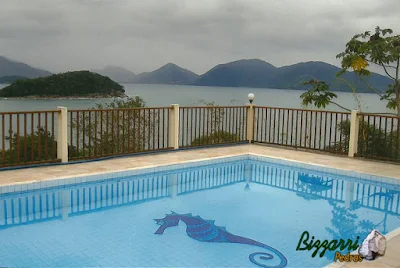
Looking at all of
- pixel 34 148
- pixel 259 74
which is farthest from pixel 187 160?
pixel 259 74

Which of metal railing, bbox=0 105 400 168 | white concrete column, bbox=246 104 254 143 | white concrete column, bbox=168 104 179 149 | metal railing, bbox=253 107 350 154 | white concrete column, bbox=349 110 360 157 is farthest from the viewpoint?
white concrete column, bbox=246 104 254 143

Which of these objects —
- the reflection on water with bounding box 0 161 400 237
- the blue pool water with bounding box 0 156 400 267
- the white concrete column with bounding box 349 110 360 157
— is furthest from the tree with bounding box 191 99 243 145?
the white concrete column with bounding box 349 110 360 157

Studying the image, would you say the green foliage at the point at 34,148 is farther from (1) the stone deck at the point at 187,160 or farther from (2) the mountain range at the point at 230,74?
(2) the mountain range at the point at 230,74

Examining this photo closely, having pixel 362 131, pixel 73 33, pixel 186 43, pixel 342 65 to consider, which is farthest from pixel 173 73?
pixel 362 131

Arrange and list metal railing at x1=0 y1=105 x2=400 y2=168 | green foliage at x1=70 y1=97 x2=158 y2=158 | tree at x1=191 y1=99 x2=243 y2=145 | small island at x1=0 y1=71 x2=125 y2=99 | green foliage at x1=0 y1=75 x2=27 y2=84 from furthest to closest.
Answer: green foliage at x1=0 y1=75 x2=27 y2=84, small island at x1=0 y1=71 x2=125 y2=99, tree at x1=191 y1=99 x2=243 y2=145, metal railing at x1=0 y1=105 x2=400 y2=168, green foliage at x1=70 y1=97 x2=158 y2=158

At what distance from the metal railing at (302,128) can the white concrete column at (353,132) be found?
0.86ft

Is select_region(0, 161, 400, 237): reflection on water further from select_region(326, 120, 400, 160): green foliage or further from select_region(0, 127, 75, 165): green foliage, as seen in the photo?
select_region(326, 120, 400, 160): green foliage

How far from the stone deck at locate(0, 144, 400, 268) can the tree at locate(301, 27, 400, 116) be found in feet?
5.82

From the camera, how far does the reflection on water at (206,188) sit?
5.34 metres

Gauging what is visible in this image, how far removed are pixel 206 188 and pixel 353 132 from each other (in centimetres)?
360

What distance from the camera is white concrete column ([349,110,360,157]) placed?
857 cm

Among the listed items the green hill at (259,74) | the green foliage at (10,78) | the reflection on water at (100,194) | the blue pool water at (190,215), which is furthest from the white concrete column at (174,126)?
the green hill at (259,74)

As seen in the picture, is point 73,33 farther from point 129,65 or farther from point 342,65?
point 342,65

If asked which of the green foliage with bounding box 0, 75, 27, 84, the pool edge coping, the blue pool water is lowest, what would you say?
the blue pool water
